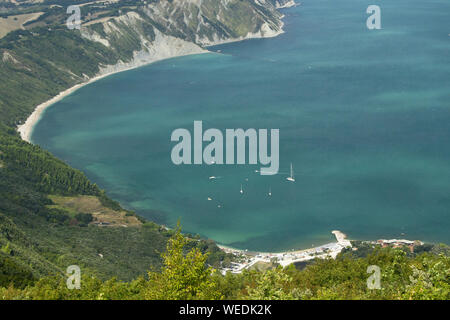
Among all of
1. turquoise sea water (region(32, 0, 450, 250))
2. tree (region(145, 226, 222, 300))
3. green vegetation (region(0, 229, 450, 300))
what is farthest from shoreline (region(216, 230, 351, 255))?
tree (region(145, 226, 222, 300))

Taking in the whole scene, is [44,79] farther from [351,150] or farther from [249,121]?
[351,150]

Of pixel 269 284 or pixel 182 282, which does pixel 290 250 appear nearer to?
pixel 269 284

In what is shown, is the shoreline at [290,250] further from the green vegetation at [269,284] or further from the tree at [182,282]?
the tree at [182,282]

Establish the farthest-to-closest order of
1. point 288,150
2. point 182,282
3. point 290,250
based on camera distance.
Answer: point 288,150 → point 290,250 → point 182,282

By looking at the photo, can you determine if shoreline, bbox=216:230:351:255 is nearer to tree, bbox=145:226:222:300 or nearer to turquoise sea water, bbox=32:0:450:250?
turquoise sea water, bbox=32:0:450:250

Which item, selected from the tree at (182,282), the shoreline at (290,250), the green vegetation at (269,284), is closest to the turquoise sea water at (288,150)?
the shoreline at (290,250)

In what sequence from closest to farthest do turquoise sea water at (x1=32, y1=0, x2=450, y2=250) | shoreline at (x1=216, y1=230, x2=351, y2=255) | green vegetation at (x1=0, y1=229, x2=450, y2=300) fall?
1. green vegetation at (x1=0, y1=229, x2=450, y2=300)
2. shoreline at (x1=216, y1=230, x2=351, y2=255)
3. turquoise sea water at (x1=32, y1=0, x2=450, y2=250)

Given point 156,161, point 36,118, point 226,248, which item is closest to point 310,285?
point 226,248

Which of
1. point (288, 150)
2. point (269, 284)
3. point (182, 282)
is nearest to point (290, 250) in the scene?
point (288, 150)

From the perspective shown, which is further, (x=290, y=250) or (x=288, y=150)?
(x=288, y=150)
